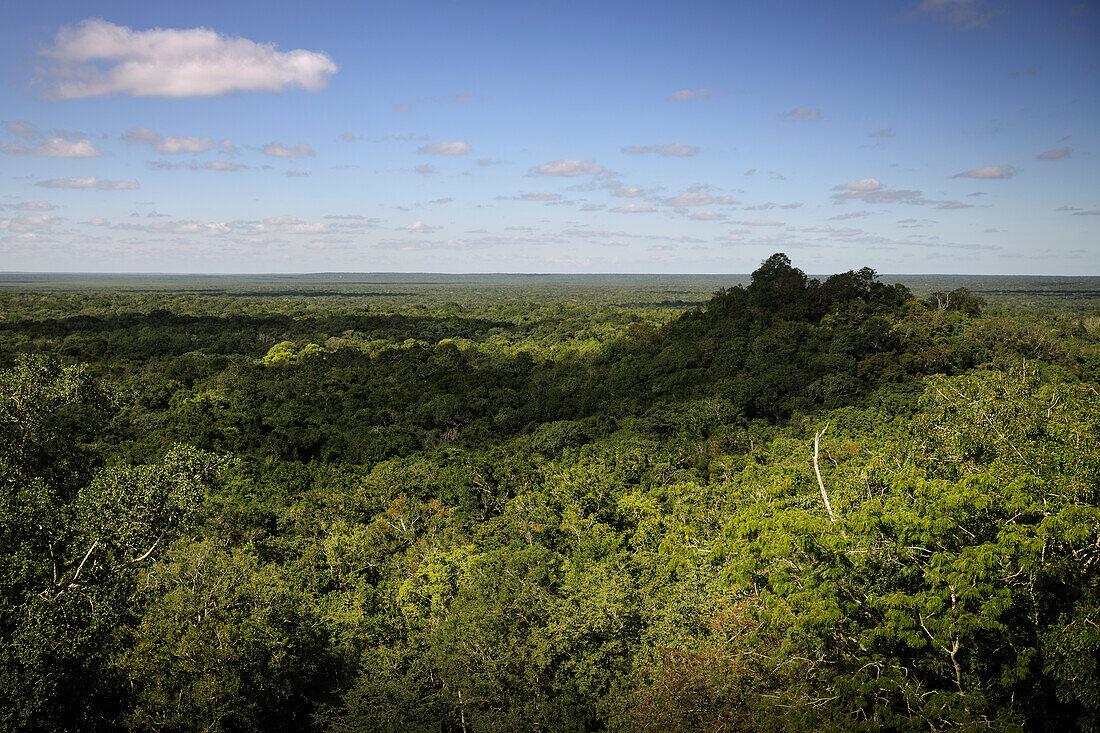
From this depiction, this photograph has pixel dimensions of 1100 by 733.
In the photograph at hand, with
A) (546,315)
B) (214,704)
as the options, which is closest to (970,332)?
(214,704)

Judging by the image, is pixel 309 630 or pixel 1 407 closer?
pixel 1 407

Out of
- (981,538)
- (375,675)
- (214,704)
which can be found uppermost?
(981,538)

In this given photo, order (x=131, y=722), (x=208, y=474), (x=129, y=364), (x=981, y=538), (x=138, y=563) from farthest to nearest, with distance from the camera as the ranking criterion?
(x=129, y=364)
(x=208, y=474)
(x=138, y=563)
(x=131, y=722)
(x=981, y=538)

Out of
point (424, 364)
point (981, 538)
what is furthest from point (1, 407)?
point (424, 364)

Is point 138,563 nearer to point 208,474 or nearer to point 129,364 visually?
point 208,474

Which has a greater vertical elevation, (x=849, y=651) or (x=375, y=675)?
(x=849, y=651)

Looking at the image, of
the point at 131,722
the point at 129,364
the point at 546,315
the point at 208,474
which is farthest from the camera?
the point at 546,315
